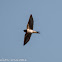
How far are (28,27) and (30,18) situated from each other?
97.9 inches

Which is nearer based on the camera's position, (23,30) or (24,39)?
(23,30)

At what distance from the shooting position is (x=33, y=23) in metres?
60.8

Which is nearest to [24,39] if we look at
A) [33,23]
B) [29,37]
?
[29,37]

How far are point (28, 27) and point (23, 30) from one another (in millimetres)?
1612

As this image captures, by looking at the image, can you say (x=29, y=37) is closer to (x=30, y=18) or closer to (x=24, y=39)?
(x=24, y=39)

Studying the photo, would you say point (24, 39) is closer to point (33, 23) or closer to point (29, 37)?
point (29, 37)

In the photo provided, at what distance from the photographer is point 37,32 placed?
6153cm

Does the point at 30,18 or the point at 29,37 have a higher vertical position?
the point at 30,18

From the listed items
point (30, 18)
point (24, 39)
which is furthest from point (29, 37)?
point (30, 18)

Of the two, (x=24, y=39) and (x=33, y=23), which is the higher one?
(x=33, y=23)

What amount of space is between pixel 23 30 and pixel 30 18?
3697 millimetres

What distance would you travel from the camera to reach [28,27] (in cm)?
6038

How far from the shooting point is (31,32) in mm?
61219

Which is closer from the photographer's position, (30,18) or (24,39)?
(30,18)
